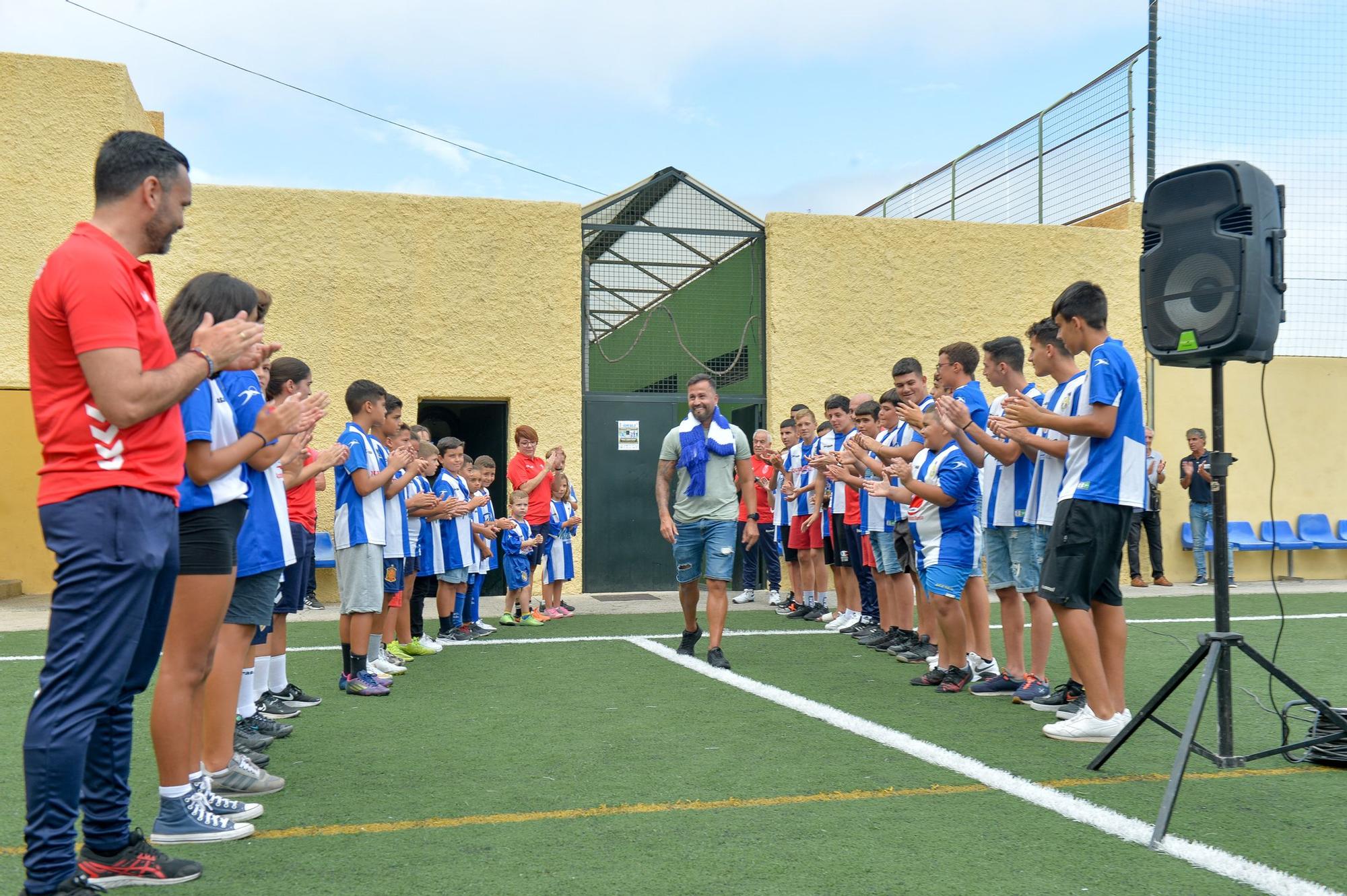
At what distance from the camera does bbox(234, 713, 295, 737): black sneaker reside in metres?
5.50

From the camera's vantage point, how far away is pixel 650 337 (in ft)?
47.9

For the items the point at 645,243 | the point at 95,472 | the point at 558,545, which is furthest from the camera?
the point at 645,243

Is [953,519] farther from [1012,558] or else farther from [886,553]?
[886,553]

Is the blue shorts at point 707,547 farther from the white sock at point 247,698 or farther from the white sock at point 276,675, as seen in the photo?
the white sock at point 247,698

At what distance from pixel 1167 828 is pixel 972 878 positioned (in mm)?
903

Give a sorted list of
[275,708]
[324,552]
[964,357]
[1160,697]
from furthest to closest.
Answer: [324,552], [964,357], [275,708], [1160,697]

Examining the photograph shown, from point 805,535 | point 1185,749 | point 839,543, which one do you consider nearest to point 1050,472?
point 1185,749

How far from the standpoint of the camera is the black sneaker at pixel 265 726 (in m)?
5.50

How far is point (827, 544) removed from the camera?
11422 millimetres

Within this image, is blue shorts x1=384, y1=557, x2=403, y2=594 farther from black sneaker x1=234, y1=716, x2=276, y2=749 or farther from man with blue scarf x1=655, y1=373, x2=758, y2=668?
black sneaker x1=234, y1=716, x2=276, y2=749

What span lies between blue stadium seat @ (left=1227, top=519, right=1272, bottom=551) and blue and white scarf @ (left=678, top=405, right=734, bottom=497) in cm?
1036

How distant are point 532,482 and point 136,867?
7957mm

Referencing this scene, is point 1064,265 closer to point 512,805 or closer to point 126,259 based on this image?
point 512,805

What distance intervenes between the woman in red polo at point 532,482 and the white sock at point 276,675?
15.3 ft
